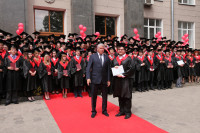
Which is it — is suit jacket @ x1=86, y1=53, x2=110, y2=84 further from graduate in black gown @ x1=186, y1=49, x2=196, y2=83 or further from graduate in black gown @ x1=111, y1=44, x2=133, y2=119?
graduate in black gown @ x1=186, y1=49, x2=196, y2=83

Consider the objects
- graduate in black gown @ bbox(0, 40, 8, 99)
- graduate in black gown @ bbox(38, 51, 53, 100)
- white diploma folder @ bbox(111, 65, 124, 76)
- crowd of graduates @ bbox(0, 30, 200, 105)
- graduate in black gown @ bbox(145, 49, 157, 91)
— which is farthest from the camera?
graduate in black gown @ bbox(145, 49, 157, 91)

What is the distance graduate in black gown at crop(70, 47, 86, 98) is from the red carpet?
1393mm

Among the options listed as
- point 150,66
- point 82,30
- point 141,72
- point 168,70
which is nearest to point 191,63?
point 168,70

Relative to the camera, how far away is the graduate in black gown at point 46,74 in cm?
697

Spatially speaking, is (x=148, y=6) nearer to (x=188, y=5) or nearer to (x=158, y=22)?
(x=158, y=22)

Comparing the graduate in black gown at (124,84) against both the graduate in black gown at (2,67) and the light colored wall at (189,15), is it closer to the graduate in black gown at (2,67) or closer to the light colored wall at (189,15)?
the graduate in black gown at (2,67)

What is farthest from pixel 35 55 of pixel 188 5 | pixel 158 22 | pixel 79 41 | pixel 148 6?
pixel 188 5

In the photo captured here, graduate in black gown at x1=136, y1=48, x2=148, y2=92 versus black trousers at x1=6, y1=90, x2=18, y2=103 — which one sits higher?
graduate in black gown at x1=136, y1=48, x2=148, y2=92

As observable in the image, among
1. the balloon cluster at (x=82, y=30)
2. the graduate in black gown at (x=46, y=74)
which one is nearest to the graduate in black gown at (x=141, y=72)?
the balloon cluster at (x=82, y=30)

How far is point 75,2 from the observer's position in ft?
37.6

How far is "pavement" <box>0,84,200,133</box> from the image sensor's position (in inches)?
160

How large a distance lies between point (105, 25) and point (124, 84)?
9164mm

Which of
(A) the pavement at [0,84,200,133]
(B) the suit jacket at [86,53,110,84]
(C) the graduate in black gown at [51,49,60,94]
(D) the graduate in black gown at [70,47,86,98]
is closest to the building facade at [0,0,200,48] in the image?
(C) the graduate in black gown at [51,49,60,94]

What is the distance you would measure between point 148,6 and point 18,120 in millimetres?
13555
